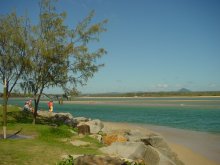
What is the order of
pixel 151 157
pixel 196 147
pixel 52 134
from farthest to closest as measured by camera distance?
1. pixel 196 147
2. pixel 52 134
3. pixel 151 157

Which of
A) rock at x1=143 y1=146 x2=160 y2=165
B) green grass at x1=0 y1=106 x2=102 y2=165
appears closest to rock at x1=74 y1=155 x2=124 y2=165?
green grass at x1=0 y1=106 x2=102 y2=165

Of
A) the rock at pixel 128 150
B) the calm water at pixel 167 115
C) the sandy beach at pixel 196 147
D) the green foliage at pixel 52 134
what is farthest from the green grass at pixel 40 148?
the calm water at pixel 167 115

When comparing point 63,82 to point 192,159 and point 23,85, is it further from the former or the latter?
point 192,159

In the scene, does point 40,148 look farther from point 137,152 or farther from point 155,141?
point 155,141

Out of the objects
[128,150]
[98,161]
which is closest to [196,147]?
[128,150]

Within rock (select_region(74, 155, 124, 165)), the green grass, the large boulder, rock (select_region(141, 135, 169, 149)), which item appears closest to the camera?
rock (select_region(74, 155, 124, 165))

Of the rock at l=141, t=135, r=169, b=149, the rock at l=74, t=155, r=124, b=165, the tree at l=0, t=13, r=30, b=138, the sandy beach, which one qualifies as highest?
the tree at l=0, t=13, r=30, b=138

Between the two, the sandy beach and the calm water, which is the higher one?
the calm water

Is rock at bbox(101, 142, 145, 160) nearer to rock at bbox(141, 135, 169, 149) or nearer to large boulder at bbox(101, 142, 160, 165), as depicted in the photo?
large boulder at bbox(101, 142, 160, 165)

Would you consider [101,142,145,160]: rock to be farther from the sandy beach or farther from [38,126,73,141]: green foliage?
the sandy beach

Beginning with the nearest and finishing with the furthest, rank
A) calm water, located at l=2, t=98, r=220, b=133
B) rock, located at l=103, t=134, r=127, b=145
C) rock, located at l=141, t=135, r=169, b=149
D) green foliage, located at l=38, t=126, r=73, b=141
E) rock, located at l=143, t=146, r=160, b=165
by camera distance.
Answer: rock, located at l=143, t=146, r=160, b=165 < green foliage, located at l=38, t=126, r=73, b=141 < rock, located at l=103, t=134, r=127, b=145 < rock, located at l=141, t=135, r=169, b=149 < calm water, located at l=2, t=98, r=220, b=133

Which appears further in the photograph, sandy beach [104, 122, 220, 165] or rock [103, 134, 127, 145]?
sandy beach [104, 122, 220, 165]

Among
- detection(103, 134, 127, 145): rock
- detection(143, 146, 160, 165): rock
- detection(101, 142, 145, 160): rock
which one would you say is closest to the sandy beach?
detection(103, 134, 127, 145): rock

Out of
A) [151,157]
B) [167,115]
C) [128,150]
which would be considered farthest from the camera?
[167,115]
